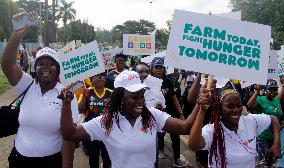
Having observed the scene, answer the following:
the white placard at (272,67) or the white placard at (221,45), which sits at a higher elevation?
the white placard at (221,45)

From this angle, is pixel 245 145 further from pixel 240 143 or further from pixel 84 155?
pixel 84 155

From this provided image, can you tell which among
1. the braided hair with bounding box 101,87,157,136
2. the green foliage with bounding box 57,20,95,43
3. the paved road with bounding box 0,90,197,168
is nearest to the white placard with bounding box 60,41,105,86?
the braided hair with bounding box 101,87,157,136

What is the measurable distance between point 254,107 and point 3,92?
510 inches

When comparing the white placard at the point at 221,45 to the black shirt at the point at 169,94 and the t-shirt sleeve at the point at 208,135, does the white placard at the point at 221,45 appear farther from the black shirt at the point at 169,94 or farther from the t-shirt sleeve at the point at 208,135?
the black shirt at the point at 169,94

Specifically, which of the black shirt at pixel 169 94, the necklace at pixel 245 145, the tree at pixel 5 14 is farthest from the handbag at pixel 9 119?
the tree at pixel 5 14

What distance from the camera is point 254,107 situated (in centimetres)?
545

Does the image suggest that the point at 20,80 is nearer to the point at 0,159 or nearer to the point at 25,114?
the point at 25,114

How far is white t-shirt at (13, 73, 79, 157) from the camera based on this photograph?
3.31 meters

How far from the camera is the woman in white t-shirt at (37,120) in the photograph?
10.9 feet

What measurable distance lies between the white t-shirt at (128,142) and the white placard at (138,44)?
816 cm

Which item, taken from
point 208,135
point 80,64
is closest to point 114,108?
point 208,135

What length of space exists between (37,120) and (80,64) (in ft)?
5.36

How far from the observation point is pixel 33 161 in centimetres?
335

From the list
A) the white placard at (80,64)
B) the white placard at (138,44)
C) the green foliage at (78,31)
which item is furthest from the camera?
the green foliage at (78,31)
